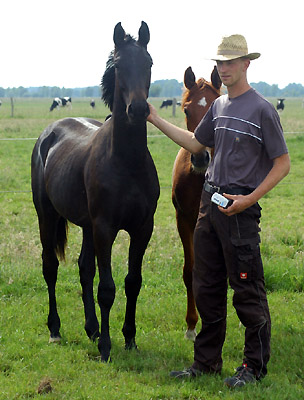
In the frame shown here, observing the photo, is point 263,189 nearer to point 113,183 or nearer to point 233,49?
point 233,49

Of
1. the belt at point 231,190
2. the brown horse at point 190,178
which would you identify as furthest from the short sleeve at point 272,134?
the brown horse at point 190,178

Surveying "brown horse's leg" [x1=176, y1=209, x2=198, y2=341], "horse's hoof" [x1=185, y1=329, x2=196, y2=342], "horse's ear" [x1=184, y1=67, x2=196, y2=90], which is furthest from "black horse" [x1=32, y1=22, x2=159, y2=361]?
"horse's ear" [x1=184, y1=67, x2=196, y2=90]

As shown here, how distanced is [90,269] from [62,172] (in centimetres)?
98

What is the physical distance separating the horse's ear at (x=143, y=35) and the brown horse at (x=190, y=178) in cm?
87

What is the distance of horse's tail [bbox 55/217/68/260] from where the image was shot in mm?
5645

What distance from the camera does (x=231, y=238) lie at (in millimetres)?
3717

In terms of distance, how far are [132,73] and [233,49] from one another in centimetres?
76

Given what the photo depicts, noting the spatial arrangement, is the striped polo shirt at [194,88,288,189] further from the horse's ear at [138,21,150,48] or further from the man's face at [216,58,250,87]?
the horse's ear at [138,21,150,48]

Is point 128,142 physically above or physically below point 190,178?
above

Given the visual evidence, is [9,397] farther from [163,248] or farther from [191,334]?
[163,248]

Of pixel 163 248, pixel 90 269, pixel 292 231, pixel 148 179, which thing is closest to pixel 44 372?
pixel 90 269

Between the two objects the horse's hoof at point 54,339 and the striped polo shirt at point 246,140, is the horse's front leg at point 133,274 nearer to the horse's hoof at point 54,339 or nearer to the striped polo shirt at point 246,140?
the horse's hoof at point 54,339

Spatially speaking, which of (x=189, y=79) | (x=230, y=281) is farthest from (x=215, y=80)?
(x=230, y=281)

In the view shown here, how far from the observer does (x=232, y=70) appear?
12.1 feet
